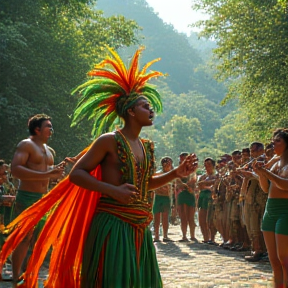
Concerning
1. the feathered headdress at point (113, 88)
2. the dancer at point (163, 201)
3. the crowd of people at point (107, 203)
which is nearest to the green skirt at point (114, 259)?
the crowd of people at point (107, 203)

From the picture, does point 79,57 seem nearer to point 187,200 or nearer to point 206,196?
point 187,200

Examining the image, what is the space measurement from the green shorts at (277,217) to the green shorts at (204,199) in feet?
26.2

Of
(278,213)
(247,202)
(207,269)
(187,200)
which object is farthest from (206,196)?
(278,213)

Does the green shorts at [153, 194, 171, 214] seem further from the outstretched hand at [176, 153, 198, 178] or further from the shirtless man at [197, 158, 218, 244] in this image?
the outstretched hand at [176, 153, 198, 178]

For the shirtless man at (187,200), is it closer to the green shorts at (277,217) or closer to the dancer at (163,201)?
the dancer at (163,201)

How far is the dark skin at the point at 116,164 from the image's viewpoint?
482 centimetres

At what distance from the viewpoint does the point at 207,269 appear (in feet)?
34.0

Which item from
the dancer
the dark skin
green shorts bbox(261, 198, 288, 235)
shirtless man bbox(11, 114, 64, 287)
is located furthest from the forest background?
the dark skin

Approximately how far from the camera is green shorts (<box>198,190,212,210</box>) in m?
15.2

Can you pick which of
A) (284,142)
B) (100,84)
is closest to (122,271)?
(100,84)

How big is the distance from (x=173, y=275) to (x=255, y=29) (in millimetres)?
17534

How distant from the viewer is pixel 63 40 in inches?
1107

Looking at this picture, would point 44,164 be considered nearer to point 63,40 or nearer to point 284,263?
point 284,263

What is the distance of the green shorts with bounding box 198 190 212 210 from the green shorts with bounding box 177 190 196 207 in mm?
263
